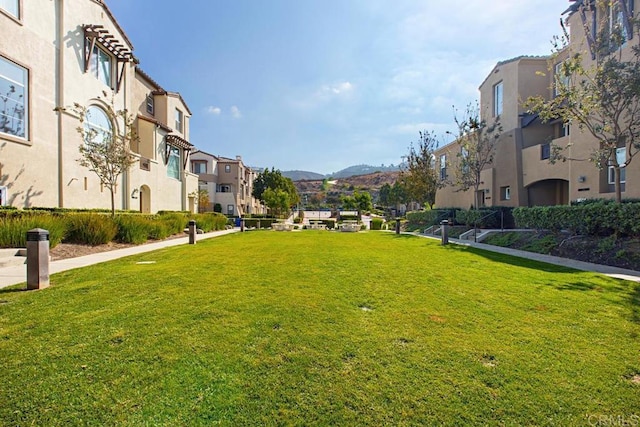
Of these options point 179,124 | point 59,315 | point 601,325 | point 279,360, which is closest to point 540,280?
point 601,325

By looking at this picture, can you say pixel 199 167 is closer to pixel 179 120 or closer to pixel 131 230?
pixel 179 120

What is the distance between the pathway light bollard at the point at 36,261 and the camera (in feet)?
19.1

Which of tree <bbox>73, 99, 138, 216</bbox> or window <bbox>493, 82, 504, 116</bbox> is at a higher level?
window <bbox>493, 82, 504, 116</bbox>

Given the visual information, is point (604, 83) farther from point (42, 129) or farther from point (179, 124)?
point (179, 124)

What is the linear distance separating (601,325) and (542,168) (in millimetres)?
17683

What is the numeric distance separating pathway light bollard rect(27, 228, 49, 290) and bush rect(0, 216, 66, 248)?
4885 mm

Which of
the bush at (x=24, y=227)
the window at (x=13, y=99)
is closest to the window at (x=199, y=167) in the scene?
the window at (x=13, y=99)

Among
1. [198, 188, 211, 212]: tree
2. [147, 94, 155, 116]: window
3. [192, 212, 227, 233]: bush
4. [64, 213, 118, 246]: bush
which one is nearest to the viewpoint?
[64, 213, 118, 246]: bush

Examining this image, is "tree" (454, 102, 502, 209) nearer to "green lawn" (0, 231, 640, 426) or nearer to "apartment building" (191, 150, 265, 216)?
"green lawn" (0, 231, 640, 426)

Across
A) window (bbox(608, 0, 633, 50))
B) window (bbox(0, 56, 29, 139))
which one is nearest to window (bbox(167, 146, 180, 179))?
window (bbox(0, 56, 29, 139))

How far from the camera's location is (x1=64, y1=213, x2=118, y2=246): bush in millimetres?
11867

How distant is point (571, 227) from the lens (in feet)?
38.7

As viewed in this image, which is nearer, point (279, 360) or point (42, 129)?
point (279, 360)

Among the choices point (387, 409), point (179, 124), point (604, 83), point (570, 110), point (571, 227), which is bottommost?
point (387, 409)
